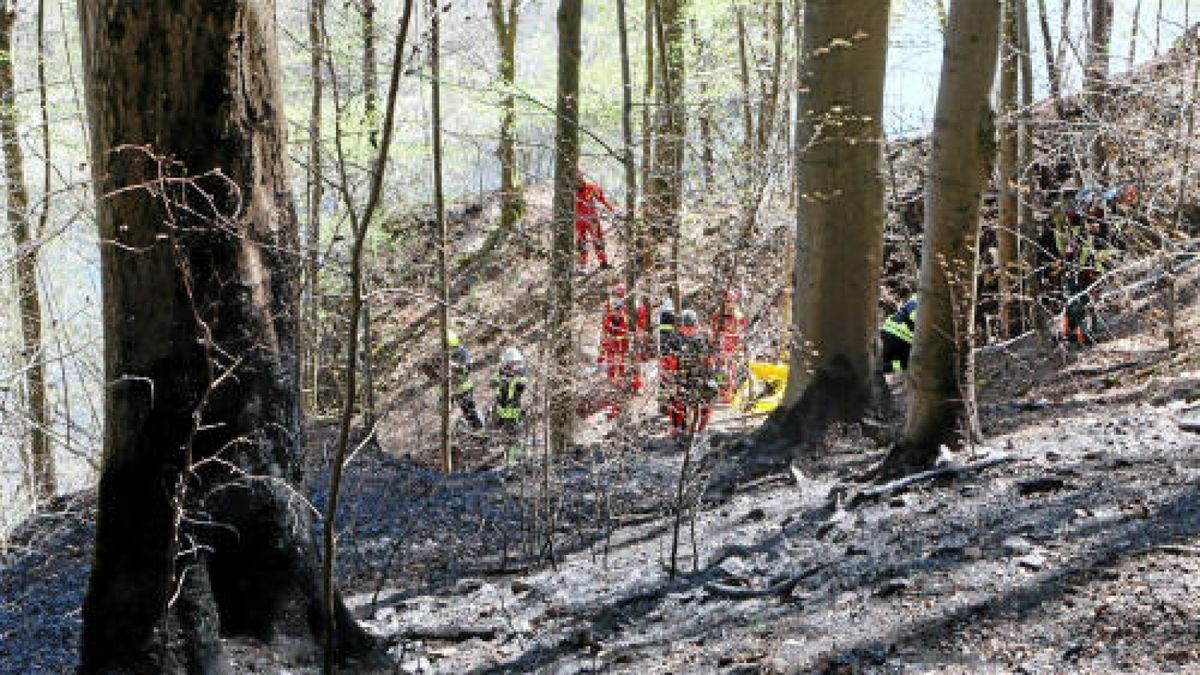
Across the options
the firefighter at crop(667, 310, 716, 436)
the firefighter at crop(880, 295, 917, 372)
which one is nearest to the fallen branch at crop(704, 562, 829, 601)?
the firefighter at crop(667, 310, 716, 436)

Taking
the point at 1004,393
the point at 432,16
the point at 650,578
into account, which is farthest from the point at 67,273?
the point at 432,16

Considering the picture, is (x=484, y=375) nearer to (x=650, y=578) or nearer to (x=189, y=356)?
(x=650, y=578)

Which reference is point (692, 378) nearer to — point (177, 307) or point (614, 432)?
point (614, 432)

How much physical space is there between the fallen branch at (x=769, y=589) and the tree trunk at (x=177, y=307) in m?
2.20

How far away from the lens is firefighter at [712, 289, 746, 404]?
595cm

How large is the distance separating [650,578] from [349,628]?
1997mm

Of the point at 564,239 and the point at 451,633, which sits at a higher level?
the point at 564,239

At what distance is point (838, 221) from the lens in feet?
26.7

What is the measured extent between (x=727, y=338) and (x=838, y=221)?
6.70 ft

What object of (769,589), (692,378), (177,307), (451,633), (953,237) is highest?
(953,237)

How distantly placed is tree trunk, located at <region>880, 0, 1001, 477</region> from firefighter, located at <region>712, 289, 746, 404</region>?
1.05 m

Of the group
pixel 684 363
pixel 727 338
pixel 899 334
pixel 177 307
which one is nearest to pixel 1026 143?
pixel 899 334

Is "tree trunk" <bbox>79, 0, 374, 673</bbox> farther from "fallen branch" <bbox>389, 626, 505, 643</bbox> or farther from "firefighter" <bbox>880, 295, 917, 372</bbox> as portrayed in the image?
"firefighter" <bbox>880, 295, 917, 372</bbox>

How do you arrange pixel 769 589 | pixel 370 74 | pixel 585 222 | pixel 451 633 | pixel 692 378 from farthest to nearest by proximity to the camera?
pixel 585 222 < pixel 370 74 < pixel 692 378 < pixel 451 633 < pixel 769 589
